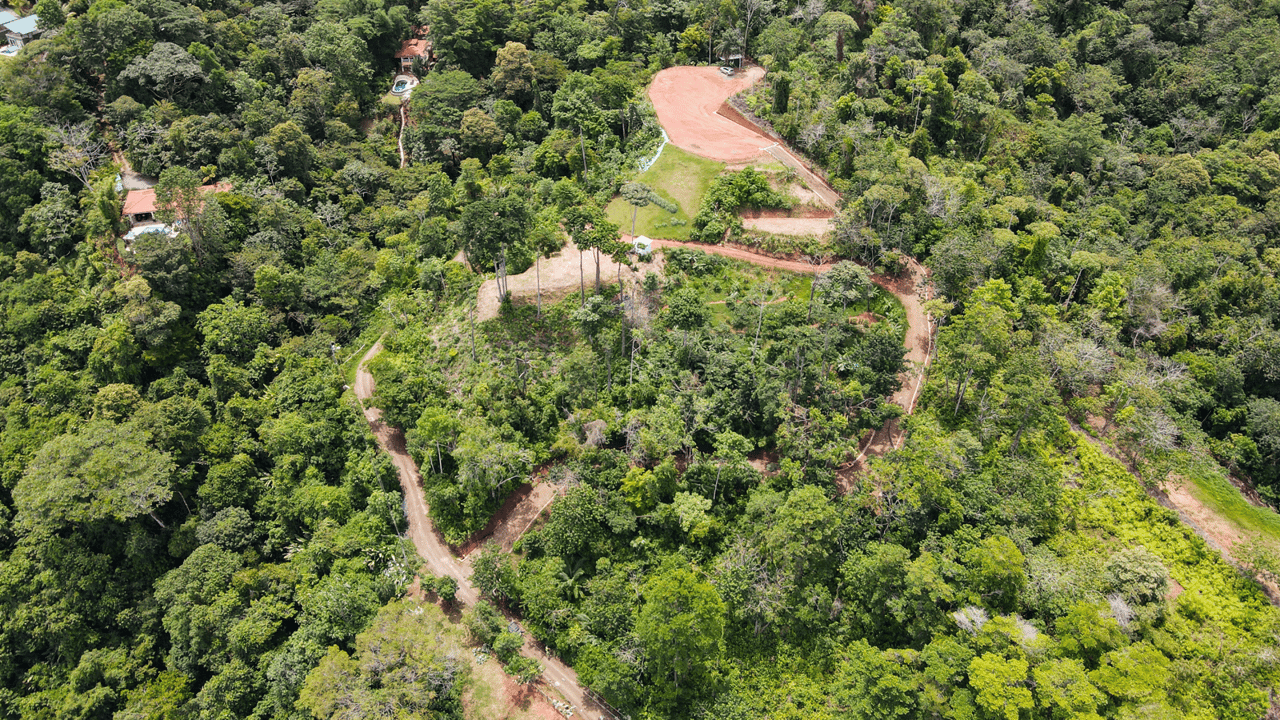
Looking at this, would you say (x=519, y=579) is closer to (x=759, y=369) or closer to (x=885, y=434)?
(x=759, y=369)

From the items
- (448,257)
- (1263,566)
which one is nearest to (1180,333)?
(1263,566)

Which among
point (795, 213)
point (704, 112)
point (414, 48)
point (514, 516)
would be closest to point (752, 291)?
point (795, 213)

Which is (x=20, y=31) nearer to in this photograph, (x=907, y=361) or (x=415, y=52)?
(x=415, y=52)

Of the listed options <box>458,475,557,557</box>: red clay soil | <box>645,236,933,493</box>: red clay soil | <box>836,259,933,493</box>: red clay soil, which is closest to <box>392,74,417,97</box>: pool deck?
<box>645,236,933,493</box>: red clay soil

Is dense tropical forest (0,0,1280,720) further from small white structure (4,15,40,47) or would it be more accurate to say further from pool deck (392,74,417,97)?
pool deck (392,74,417,97)

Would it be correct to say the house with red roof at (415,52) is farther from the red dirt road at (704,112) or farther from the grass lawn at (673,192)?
the grass lawn at (673,192)
